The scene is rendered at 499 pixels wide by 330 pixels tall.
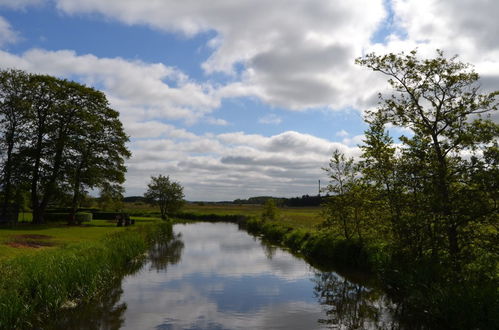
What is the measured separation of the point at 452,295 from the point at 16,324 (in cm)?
1269

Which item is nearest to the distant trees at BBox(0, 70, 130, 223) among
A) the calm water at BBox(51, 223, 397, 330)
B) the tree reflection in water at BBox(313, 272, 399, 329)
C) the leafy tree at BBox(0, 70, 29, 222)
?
the leafy tree at BBox(0, 70, 29, 222)

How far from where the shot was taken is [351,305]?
672 inches

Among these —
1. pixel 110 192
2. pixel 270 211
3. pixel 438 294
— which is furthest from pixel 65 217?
pixel 438 294

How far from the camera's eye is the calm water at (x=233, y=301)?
14.2 metres

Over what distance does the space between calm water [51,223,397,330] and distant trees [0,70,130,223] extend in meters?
21.3

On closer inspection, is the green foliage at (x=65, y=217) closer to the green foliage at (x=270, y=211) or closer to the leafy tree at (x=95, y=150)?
the leafy tree at (x=95, y=150)

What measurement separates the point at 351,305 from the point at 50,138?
123 ft

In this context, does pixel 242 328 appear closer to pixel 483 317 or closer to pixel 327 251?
pixel 483 317

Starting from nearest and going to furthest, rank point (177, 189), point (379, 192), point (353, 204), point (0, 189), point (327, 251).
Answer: point (379, 192)
point (353, 204)
point (327, 251)
point (0, 189)
point (177, 189)

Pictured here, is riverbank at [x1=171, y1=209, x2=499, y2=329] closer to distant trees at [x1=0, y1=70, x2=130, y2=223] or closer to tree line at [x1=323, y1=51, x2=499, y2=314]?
tree line at [x1=323, y1=51, x2=499, y2=314]

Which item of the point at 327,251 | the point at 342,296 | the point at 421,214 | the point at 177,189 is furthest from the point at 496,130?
the point at 177,189

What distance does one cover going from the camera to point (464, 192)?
12320 mm

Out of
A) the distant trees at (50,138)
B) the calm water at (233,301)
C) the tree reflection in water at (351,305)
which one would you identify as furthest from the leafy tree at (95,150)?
the tree reflection in water at (351,305)

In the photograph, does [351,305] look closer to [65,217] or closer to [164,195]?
[65,217]
